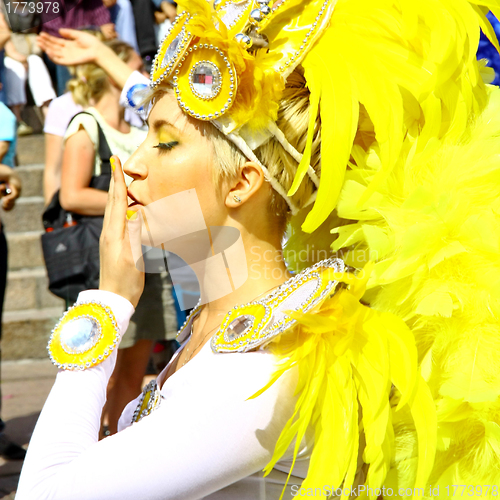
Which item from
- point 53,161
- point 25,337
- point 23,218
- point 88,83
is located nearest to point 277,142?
point 88,83

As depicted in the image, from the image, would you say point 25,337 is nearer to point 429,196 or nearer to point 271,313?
point 271,313

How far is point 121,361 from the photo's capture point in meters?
3.18

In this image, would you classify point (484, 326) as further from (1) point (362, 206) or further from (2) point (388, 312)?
(1) point (362, 206)

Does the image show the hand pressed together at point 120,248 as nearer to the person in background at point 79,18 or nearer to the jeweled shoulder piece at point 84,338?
the jeweled shoulder piece at point 84,338

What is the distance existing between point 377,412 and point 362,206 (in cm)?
44

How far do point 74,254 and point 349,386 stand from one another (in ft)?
6.40

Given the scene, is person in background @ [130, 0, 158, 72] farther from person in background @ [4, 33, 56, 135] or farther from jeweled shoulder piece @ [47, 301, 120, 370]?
jeweled shoulder piece @ [47, 301, 120, 370]

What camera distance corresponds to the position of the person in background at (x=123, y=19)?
4.62 m

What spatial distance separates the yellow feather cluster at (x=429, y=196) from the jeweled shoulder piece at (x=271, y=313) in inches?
4.8

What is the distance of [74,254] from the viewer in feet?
9.41

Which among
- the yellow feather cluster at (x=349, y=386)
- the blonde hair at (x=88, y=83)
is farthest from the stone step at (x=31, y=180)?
the yellow feather cluster at (x=349, y=386)

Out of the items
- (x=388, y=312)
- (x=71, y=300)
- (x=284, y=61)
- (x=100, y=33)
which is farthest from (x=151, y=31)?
(x=388, y=312)

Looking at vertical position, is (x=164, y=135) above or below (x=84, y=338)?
above

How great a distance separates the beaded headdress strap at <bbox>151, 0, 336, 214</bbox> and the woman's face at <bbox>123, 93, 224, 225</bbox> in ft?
0.16
